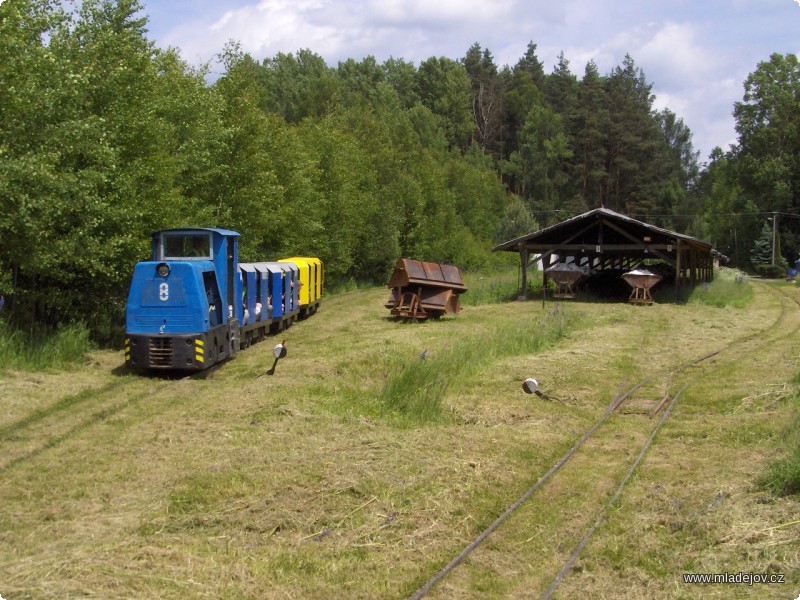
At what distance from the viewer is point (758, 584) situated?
6.07 metres

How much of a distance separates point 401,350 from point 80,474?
29.4ft

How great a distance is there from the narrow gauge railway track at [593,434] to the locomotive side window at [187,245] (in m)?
9.00

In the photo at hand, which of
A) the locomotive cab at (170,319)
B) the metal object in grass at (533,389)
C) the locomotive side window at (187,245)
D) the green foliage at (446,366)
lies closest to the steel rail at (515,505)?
the metal object in grass at (533,389)

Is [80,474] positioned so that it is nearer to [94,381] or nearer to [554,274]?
[94,381]

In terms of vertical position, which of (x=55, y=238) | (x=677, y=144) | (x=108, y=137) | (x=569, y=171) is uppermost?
(x=677, y=144)

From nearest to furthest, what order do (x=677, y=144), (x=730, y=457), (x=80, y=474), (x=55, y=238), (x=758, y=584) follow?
1. (x=758, y=584)
2. (x=80, y=474)
3. (x=730, y=457)
4. (x=55, y=238)
5. (x=677, y=144)

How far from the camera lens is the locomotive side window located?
1716cm

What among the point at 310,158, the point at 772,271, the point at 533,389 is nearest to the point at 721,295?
the point at 310,158

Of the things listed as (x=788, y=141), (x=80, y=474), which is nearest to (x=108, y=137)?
(x=80, y=474)

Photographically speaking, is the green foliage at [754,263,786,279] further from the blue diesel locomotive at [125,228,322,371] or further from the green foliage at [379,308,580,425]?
the blue diesel locomotive at [125,228,322,371]

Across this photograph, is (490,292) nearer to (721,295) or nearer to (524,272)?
(524,272)

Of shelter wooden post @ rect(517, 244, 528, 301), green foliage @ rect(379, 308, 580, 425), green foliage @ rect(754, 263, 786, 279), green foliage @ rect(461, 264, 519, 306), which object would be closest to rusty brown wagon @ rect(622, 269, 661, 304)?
shelter wooden post @ rect(517, 244, 528, 301)

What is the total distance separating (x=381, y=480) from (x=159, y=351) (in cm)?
813

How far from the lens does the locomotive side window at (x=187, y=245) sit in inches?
675
